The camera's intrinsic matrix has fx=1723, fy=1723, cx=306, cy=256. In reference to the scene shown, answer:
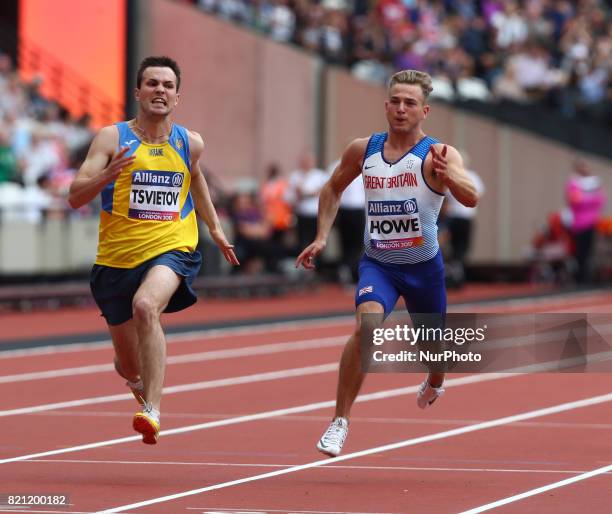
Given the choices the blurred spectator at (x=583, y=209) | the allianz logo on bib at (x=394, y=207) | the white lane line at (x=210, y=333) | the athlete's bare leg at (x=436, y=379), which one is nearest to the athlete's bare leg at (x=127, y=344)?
the allianz logo on bib at (x=394, y=207)

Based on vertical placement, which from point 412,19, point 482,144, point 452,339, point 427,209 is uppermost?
point 412,19

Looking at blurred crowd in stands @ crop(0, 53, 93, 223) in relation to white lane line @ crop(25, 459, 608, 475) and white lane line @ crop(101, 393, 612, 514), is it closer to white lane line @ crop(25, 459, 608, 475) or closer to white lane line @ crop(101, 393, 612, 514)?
white lane line @ crop(101, 393, 612, 514)

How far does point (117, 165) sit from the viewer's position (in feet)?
30.9

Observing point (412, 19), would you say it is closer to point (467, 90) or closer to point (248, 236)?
point (467, 90)

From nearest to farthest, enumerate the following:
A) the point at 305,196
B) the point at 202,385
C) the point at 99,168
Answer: the point at 99,168
the point at 202,385
the point at 305,196

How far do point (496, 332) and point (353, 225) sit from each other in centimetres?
1584

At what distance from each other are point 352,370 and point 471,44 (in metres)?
23.8

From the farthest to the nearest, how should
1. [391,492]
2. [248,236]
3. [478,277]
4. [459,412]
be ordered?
[478,277]
[248,236]
[459,412]
[391,492]

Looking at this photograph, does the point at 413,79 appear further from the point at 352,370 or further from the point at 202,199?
the point at 352,370

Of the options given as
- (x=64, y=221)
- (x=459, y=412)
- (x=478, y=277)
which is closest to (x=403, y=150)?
(x=459, y=412)

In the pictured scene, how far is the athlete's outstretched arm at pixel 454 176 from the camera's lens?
9.32 meters

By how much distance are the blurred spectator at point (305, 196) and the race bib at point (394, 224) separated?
15.9 m

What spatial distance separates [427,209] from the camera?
384 inches

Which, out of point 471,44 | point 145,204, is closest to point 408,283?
point 145,204
